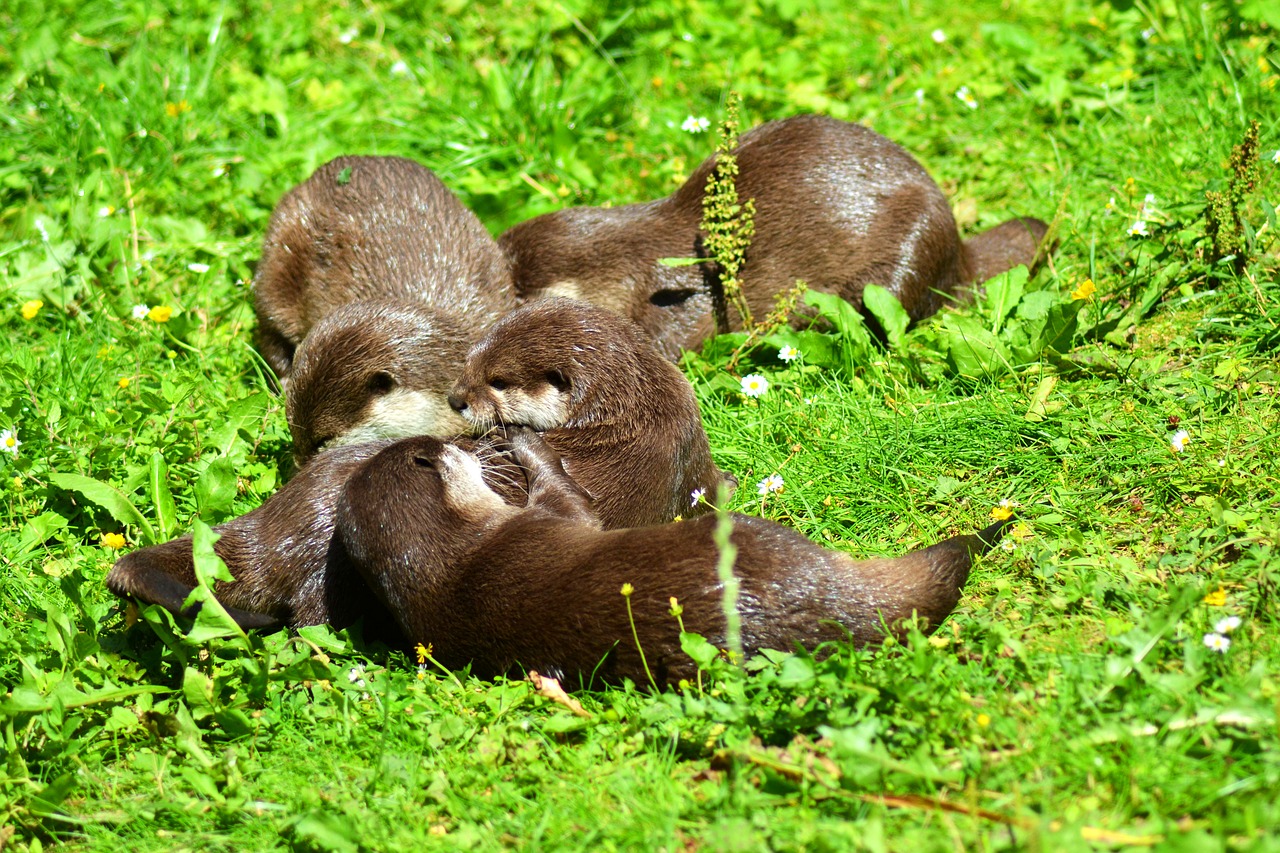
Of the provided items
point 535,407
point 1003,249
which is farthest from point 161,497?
point 1003,249

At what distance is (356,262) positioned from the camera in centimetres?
414

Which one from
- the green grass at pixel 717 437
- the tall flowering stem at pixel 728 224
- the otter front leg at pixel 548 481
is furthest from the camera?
the tall flowering stem at pixel 728 224

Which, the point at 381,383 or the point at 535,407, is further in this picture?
the point at 381,383

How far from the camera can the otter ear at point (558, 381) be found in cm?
337

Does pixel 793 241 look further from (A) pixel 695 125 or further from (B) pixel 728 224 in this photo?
(A) pixel 695 125

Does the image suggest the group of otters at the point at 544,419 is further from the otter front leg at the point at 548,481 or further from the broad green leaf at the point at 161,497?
the broad green leaf at the point at 161,497

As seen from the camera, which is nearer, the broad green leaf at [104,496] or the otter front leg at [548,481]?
the otter front leg at [548,481]

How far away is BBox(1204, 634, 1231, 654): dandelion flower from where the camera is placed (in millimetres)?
2281

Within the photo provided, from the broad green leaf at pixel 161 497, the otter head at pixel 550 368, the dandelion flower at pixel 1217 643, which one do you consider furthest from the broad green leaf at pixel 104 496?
the dandelion flower at pixel 1217 643

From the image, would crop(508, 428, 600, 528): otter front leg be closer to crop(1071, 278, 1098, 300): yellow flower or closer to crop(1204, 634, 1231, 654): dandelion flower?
crop(1204, 634, 1231, 654): dandelion flower

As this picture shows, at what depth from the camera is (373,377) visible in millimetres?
3670

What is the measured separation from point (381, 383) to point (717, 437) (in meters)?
1.08

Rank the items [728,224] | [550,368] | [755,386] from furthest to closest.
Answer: [728,224] < [755,386] < [550,368]

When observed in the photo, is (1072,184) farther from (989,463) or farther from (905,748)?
(905,748)
